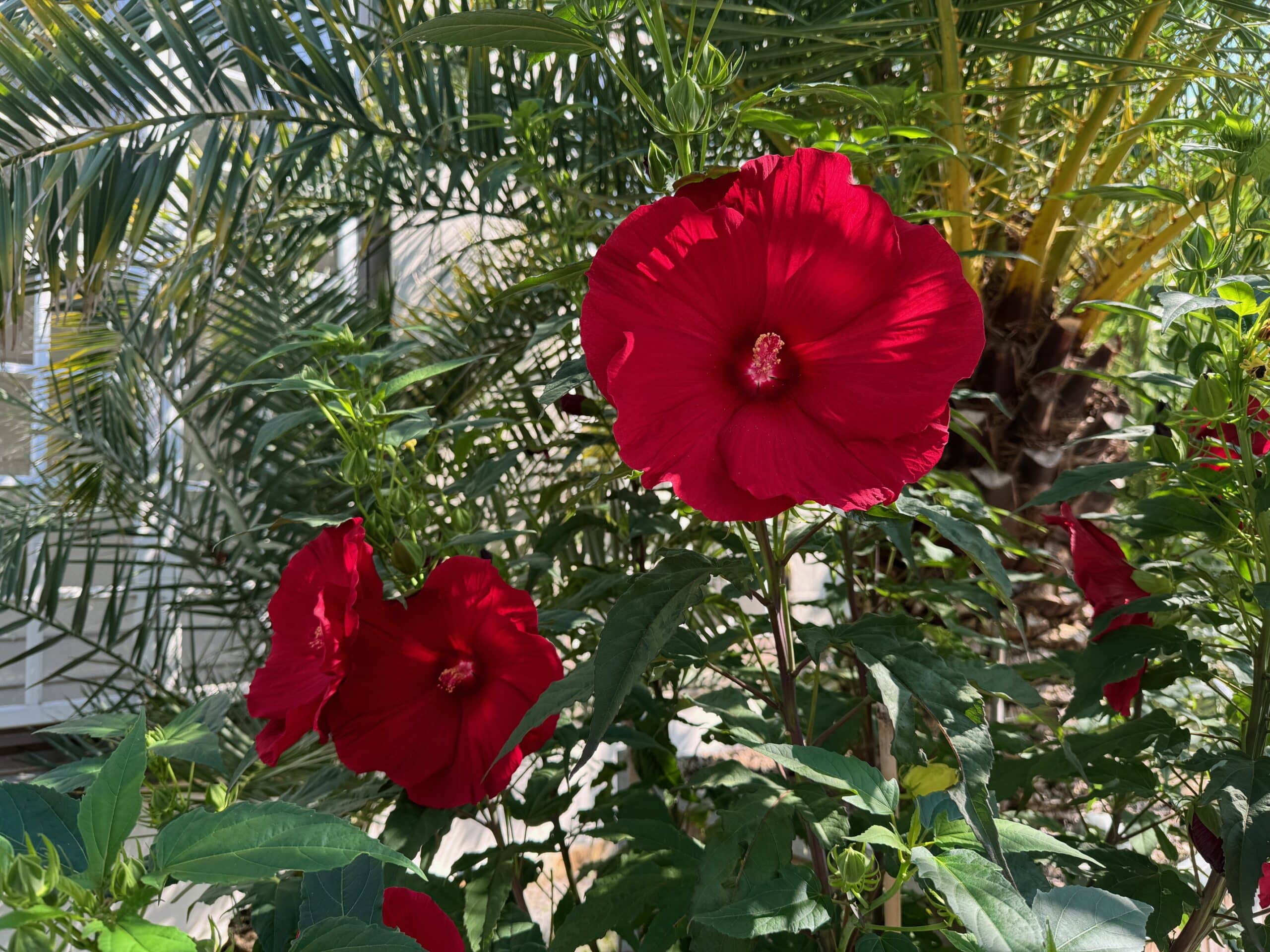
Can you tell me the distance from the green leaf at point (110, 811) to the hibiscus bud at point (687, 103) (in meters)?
0.44

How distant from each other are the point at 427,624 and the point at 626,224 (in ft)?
1.27

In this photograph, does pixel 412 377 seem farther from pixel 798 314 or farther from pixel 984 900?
pixel 984 900

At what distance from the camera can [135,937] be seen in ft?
1.02

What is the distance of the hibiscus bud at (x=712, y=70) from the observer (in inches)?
23.0

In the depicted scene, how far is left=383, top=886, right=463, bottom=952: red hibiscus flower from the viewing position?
1.75 feet

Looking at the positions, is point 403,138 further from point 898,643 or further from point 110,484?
point 898,643

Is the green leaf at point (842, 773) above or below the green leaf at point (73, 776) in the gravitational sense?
above

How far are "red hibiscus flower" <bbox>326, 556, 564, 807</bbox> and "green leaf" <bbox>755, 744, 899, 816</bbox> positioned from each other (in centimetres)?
25

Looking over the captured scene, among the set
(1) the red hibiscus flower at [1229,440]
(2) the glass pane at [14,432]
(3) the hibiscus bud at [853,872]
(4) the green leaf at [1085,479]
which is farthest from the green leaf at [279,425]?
(2) the glass pane at [14,432]

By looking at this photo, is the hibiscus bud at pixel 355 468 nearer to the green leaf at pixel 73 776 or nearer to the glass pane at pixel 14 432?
the green leaf at pixel 73 776

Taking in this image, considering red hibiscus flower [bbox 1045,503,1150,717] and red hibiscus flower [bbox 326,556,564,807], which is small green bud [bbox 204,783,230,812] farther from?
red hibiscus flower [bbox 1045,503,1150,717]

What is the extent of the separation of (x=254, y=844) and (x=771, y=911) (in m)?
0.33

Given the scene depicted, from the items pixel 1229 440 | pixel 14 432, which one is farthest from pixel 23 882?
pixel 14 432

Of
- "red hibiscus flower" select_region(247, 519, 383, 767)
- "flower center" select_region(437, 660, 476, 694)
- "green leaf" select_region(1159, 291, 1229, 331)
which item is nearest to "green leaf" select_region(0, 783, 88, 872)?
"red hibiscus flower" select_region(247, 519, 383, 767)
